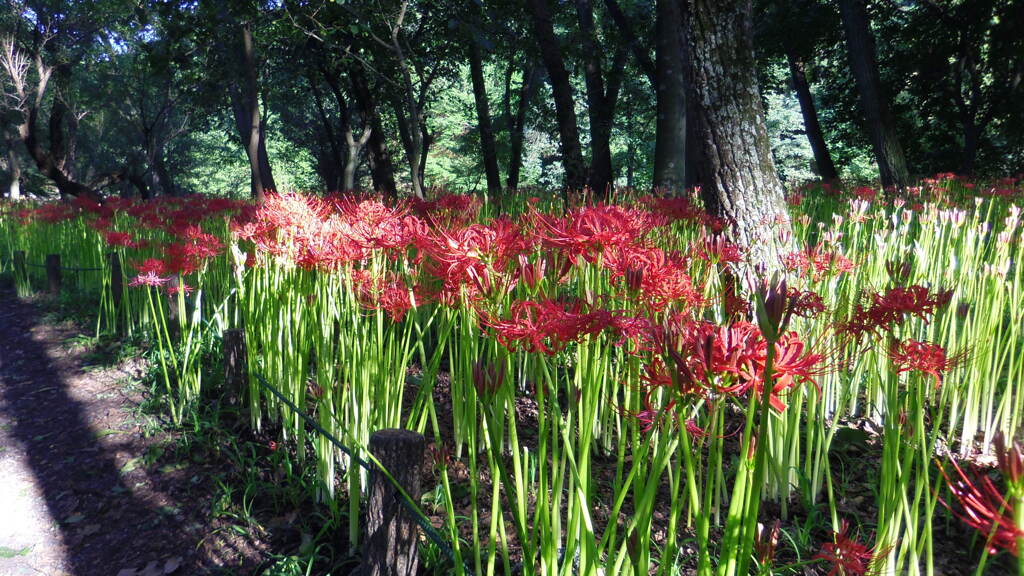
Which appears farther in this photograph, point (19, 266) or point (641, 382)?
point (19, 266)

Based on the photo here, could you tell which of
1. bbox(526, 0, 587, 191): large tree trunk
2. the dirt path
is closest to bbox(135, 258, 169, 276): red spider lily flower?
the dirt path

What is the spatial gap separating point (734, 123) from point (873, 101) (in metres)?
6.47

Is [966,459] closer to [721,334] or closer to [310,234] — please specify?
[721,334]

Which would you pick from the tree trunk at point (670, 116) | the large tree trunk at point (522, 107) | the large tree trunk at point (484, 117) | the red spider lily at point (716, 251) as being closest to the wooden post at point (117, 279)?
the red spider lily at point (716, 251)

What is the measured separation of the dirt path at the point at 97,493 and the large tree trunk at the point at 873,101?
8.78 metres

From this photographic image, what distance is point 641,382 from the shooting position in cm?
131

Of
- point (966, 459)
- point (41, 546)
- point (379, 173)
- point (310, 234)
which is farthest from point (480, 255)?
point (379, 173)

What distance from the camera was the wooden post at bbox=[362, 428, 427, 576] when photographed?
1746 mm

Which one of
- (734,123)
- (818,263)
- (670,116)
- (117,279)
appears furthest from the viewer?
(670,116)

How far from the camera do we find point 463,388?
248 cm

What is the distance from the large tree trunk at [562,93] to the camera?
7.96m

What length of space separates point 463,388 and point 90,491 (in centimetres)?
182

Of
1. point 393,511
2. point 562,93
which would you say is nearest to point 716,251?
point 393,511

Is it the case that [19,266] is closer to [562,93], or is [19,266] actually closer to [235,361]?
[235,361]
